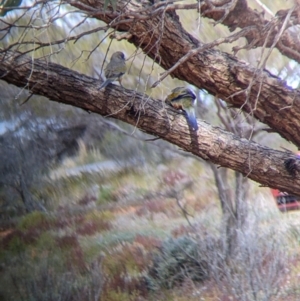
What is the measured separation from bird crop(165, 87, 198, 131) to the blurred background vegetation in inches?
48.9

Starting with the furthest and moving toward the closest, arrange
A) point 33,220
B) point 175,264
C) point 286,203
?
point 33,220 < point 286,203 < point 175,264

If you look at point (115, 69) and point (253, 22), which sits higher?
point (253, 22)

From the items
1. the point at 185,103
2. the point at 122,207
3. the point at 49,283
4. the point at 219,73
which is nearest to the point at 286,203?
the point at 49,283

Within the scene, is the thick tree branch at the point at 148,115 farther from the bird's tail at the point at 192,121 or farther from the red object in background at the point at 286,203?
the red object in background at the point at 286,203

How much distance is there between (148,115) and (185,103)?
1.36 ft

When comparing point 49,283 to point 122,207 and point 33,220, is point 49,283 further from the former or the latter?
point 122,207

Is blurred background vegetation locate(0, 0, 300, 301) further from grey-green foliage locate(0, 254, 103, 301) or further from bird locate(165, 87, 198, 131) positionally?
bird locate(165, 87, 198, 131)

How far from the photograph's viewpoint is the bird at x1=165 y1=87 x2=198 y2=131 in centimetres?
420

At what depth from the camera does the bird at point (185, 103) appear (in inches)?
165

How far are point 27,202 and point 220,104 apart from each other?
212 inches

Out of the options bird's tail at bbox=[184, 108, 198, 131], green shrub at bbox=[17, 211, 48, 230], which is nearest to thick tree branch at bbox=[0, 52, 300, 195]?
bird's tail at bbox=[184, 108, 198, 131]

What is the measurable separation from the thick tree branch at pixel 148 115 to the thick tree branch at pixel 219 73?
9.3 inches

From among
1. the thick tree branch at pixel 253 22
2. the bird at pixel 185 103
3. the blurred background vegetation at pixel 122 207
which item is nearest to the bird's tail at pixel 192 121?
the bird at pixel 185 103

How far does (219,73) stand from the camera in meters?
4.32
